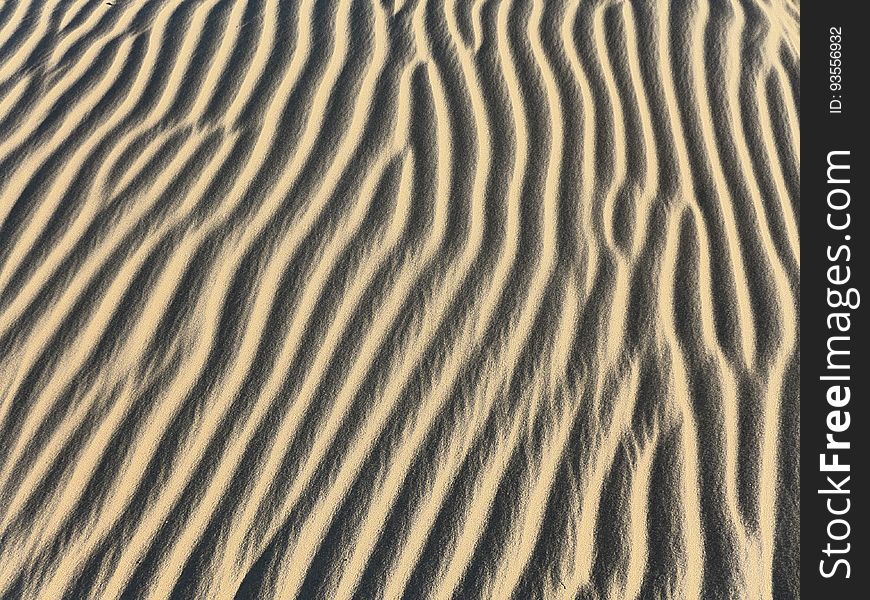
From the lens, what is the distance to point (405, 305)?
9.25ft

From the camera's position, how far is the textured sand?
2.37 meters

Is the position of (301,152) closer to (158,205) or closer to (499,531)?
(158,205)

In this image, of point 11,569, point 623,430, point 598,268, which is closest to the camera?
point 11,569

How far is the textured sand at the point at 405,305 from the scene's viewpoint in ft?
7.77

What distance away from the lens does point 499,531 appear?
7.77 ft

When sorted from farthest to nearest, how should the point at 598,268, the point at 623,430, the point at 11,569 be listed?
the point at 598,268 < the point at 623,430 < the point at 11,569

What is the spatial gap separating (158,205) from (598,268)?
5.30ft

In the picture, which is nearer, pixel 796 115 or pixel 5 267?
pixel 5 267

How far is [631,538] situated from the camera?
7.73 feet
